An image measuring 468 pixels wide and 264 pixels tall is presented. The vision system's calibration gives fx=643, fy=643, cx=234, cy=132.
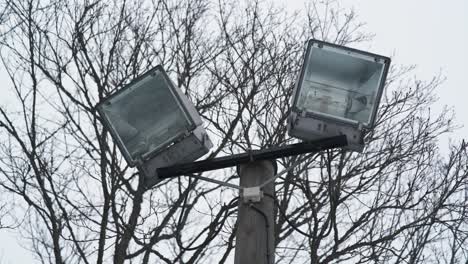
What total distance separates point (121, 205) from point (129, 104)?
92.6 inches

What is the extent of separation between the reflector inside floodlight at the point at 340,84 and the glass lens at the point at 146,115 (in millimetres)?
636

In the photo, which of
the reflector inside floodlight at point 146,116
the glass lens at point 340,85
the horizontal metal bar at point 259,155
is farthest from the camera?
the reflector inside floodlight at point 146,116

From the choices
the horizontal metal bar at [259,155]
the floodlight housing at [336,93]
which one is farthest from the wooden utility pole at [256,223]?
the floodlight housing at [336,93]

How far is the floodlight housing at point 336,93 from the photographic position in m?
3.08

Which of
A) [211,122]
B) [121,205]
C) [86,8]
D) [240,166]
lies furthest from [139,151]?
[86,8]

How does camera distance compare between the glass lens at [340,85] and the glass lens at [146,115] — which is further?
the glass lens at [146,115]

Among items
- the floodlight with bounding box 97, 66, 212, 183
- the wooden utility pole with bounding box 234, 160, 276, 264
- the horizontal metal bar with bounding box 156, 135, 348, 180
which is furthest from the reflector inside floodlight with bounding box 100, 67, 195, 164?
the wooden utility pole with bounding box 234, 160, 276, 264

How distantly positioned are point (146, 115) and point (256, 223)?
894 mm

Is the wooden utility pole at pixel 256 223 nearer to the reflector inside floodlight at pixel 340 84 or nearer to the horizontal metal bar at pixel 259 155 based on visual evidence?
the horizontal metal bar at pixel 259 155

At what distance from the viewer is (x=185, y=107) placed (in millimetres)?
3299

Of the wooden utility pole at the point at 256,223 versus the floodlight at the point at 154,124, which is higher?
the floodlight at the point at 154,124

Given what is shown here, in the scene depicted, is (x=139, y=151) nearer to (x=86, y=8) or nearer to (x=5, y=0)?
(x=86, y=8)

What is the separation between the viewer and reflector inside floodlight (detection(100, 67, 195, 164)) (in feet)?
10.6

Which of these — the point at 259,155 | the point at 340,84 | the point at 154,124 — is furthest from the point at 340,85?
the point at 154,124
